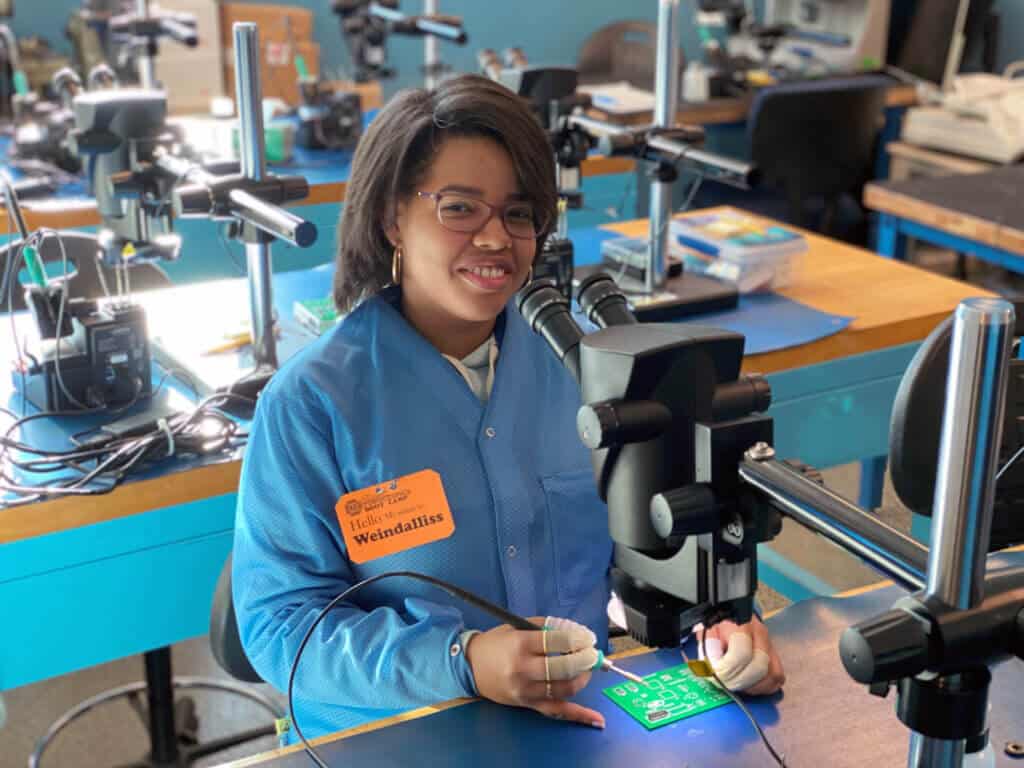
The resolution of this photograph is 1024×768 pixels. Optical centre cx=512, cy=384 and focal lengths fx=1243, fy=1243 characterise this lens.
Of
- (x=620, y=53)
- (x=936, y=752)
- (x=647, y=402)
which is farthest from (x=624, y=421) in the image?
(x=620, y=53)

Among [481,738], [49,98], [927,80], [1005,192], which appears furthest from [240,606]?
[927,80]

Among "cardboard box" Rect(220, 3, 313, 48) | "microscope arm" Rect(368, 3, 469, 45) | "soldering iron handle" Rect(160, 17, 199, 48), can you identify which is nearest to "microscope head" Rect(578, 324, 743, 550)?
"microscope arm" Rect(368, 3, 469, 45)

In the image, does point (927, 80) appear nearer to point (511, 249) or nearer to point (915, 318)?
point (915, 318)

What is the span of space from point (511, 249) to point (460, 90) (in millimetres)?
179

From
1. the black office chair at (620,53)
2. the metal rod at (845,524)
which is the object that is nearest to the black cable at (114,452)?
the metal rod at (845,524)

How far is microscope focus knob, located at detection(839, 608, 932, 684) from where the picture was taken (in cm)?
64

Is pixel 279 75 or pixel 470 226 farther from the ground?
pixel 470 226

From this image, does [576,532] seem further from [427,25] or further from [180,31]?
[180,31]

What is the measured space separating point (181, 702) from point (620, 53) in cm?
406

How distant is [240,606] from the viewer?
128 centimetres

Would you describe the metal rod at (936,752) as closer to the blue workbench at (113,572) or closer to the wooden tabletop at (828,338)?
the wooden tabletop at (828,338)

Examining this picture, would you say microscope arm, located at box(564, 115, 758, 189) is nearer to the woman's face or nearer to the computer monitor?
the woman's face

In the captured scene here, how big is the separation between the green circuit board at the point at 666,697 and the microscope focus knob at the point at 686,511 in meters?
0.47

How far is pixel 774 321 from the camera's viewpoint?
2.36m
